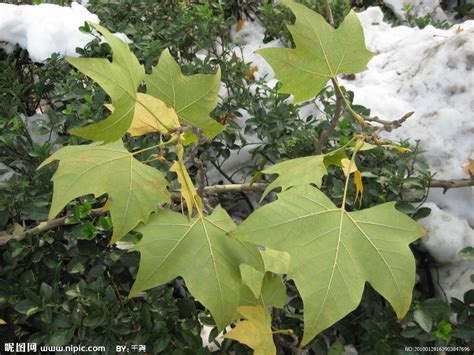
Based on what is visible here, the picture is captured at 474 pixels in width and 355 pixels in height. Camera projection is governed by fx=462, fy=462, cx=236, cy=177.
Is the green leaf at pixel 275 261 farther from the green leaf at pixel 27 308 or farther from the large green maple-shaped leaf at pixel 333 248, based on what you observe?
the green leaf at pixel 27 308

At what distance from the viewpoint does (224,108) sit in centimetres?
199

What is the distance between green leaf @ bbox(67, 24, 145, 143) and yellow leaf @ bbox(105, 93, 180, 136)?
2.9 inches

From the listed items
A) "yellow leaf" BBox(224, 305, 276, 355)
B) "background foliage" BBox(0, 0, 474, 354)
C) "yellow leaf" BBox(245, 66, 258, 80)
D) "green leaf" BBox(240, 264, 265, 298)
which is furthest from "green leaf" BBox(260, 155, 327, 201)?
"yellow leaf" BBox(245, 66, 258, 80)

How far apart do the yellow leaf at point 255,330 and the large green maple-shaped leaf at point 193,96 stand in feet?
1.42

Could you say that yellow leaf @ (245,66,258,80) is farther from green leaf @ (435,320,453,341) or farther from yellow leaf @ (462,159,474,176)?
green leaf @ (435,320,453,341)

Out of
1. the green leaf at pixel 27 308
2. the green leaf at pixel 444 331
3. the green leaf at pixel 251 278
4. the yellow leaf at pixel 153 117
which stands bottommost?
the green leaf at pixel 27 308

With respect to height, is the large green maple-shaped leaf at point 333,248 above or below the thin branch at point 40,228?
above

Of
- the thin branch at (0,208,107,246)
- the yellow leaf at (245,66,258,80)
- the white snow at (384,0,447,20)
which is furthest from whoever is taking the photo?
the white snow at (384,0,447,20)

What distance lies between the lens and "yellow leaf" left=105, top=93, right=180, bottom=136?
997 mm

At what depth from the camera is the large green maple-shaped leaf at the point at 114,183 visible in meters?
0.91

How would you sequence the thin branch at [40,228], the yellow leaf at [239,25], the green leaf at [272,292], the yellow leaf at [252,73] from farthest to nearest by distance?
the yellow leaf at [239,25], the yellow leaf at [252,73], the thin branch at [40,228], the green leaf at [272,292]

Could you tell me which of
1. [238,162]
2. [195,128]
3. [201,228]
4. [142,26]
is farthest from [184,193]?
[142,26]

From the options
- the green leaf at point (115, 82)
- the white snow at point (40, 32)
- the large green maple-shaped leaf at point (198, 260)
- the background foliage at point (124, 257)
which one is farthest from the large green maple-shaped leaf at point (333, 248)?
the white snow at point (40, 32)

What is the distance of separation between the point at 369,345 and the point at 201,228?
687 mm
